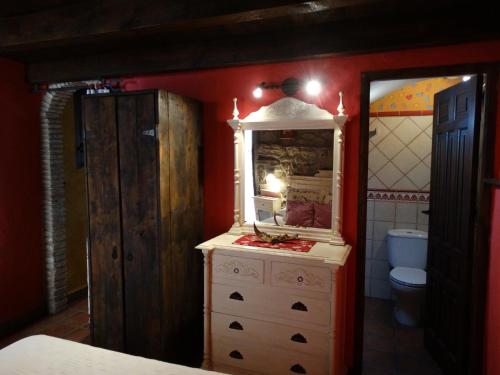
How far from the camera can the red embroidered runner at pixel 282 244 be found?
247 cm

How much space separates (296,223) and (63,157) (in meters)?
2.67

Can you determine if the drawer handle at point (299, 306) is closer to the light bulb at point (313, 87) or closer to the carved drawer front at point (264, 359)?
the carved drawer front at point (264, 359)

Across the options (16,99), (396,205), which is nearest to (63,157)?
(16,99)

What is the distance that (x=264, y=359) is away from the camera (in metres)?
2.46

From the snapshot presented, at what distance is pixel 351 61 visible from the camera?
8.47 feet

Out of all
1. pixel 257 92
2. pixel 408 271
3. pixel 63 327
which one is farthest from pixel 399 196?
pixel 63 327

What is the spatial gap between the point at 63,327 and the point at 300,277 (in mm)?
2453

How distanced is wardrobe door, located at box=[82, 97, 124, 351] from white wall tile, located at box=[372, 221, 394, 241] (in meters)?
2.63

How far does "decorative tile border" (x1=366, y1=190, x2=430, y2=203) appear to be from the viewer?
3762 millimetres

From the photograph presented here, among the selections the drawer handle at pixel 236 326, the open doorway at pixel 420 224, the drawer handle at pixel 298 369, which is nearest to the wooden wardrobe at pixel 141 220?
the drawer handle at pixel 236 326

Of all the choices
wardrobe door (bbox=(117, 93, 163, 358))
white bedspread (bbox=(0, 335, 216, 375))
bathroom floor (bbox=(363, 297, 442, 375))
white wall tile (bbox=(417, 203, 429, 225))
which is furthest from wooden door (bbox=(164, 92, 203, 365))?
white wall tile (bbox=(417, 203, 429, 225))

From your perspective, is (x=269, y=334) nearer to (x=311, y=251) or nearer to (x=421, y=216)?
(x=311, y=251)

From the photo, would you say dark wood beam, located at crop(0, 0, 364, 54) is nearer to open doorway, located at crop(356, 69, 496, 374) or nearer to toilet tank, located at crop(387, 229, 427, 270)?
open doorway, located at crop(356, 69, 496, 374)

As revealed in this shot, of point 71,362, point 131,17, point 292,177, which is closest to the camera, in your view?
point 71,362
